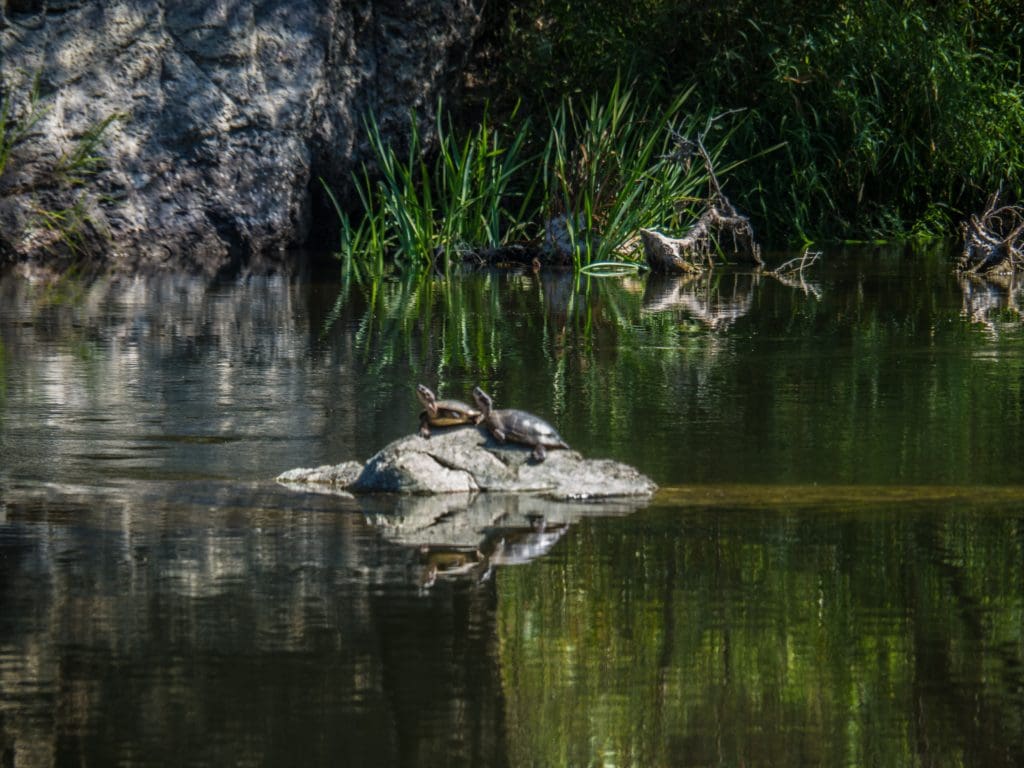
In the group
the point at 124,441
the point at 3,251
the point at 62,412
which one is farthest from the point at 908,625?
the point at 3,251

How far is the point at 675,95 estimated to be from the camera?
16500mm

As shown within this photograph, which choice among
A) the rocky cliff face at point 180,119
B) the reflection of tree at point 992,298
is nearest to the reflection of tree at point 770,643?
the reflection of tree at point 992,298

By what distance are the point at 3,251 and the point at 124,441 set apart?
950 cm

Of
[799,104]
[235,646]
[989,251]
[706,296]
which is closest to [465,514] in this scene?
[235,646]

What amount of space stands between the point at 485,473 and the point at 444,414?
1.15 ft

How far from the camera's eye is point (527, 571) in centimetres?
413

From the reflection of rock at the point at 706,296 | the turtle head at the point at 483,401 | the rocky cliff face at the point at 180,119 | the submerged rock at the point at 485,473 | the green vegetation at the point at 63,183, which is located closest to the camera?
the submerged rock at the point at 485,473

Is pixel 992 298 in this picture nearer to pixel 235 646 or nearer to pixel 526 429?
pixel 526 429

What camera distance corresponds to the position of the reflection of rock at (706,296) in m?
10.2

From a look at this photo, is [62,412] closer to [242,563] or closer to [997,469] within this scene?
[242,563]

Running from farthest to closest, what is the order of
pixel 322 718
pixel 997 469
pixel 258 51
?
1. pixel 258 51
2. pixel 997 469
3. pixel 322 718

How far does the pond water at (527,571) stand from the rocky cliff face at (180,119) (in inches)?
287

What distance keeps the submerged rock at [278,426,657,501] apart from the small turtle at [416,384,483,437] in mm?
135

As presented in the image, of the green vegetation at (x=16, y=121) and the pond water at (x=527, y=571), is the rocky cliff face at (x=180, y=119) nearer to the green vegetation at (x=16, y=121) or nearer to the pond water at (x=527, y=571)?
the green vegetation at (x=16, y=121)
